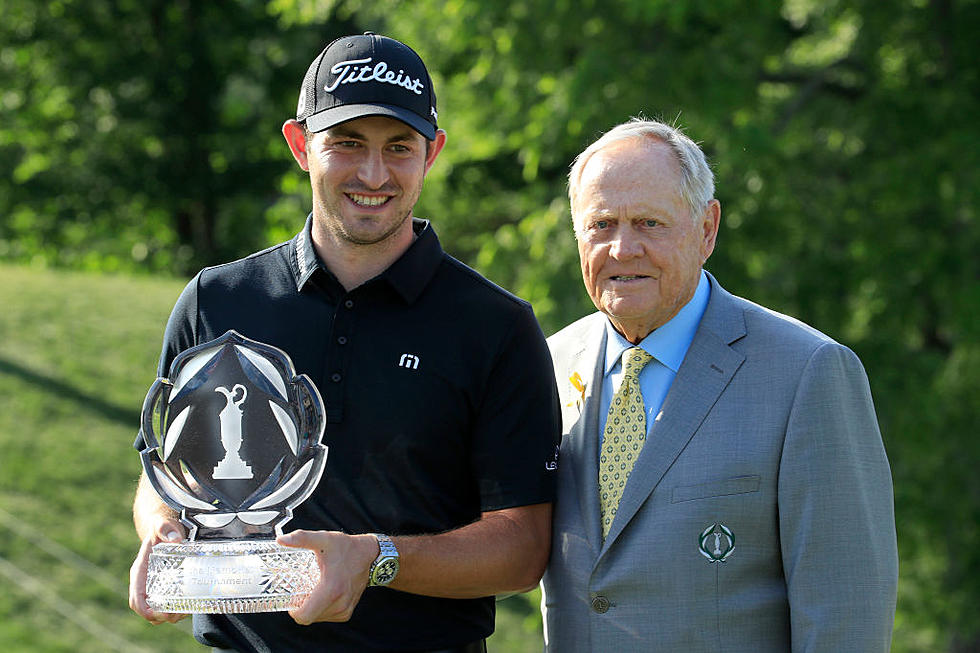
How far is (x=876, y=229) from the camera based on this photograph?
9.00 meters

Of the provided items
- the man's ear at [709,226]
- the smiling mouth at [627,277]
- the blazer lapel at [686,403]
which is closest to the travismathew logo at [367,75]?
the smiling mouth at [627,277]

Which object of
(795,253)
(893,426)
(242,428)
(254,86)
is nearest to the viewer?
(242,428)

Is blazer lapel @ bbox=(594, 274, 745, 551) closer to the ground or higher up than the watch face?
higher up

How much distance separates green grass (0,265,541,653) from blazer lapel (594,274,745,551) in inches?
254

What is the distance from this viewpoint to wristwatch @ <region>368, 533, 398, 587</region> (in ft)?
8.66

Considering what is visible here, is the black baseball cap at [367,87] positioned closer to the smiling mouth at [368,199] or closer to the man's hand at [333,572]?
the smiling mouth at [368,199]

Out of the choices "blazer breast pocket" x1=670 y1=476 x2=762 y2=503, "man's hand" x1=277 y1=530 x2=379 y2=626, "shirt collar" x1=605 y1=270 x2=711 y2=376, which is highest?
"shirt collar" x1=605 y1=270 x2=711 y2=376

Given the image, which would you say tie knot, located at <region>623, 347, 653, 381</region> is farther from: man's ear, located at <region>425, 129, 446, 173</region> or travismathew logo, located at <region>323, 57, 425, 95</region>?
travismathew logo, located at <region>323, 57, 425, 95</region>

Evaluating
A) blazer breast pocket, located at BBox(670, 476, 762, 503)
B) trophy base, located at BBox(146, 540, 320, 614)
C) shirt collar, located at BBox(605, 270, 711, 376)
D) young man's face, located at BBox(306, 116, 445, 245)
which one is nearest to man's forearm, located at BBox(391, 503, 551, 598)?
trophy base, located at BBox(146, 540, 320, 614)

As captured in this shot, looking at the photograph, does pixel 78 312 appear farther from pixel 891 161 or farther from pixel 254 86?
pixel 891 161

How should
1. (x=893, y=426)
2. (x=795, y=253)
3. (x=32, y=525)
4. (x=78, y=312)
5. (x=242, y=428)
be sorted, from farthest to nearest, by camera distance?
1. (x=78, y=312)
2. (x=32, y=525)
3. (x=795, y=253)
4. (x=893, y=426)
5. (x=242, y=428)

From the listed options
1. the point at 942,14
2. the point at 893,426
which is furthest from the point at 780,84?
the point at 893,426

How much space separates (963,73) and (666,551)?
7.13 m

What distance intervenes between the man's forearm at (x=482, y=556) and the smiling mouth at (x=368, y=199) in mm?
818
